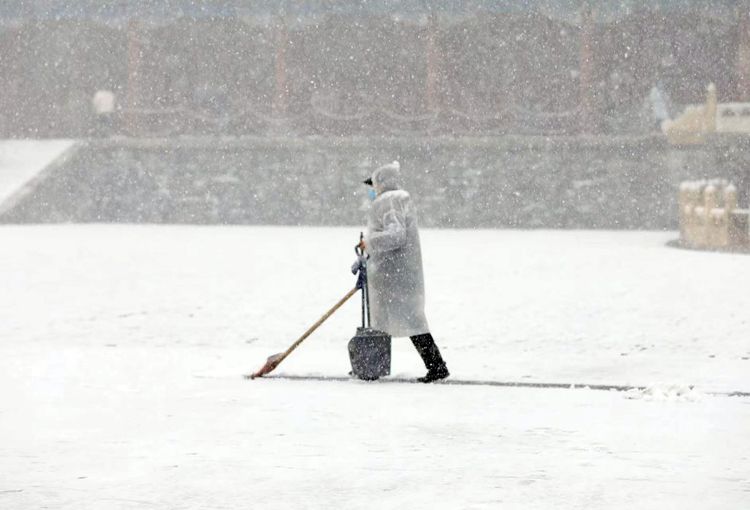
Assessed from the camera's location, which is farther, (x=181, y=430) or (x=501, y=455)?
(x=181, y=430)

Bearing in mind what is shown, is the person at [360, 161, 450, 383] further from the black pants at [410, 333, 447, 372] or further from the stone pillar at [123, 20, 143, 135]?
the stone pillar at [123, 20, 143, 135]

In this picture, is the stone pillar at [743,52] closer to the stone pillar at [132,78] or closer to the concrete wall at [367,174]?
the concrete wall at [367,174]

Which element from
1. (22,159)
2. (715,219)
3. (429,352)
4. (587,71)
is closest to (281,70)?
(22,159)

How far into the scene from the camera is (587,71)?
28.9 metres

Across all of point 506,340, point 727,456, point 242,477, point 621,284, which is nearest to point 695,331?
point 506,340

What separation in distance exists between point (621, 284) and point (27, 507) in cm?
1027

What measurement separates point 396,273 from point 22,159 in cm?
2272

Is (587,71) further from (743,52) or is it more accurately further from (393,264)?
(393,264)

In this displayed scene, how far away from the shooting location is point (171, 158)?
2955cm

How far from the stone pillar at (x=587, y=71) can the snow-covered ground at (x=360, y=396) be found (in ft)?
38.1

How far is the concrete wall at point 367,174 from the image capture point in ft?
90.4

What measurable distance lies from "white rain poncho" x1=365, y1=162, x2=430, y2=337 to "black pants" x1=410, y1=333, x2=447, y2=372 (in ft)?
0.22

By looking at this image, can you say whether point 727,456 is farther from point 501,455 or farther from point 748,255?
point 748,255

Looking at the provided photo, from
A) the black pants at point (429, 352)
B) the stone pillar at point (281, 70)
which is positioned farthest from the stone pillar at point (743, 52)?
the black pants at point (429, 352)
